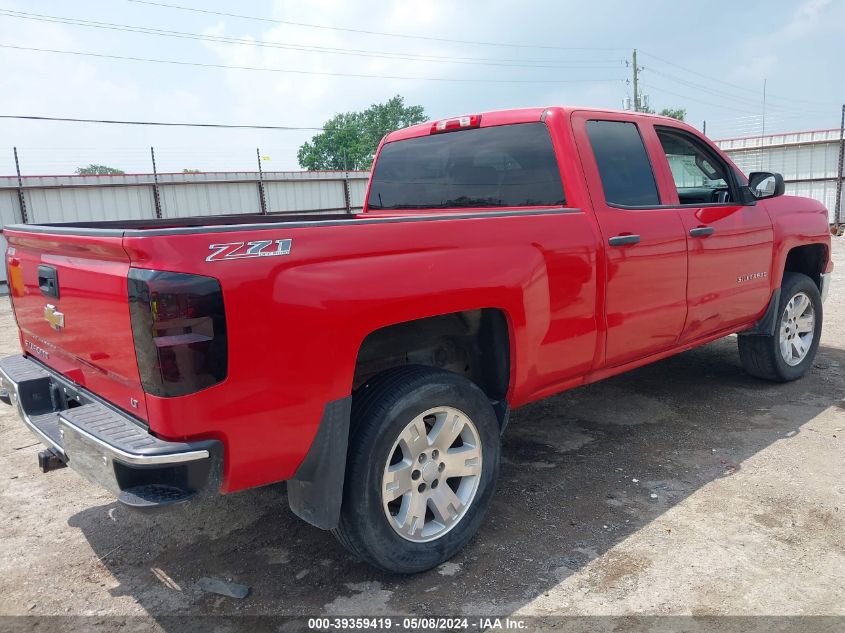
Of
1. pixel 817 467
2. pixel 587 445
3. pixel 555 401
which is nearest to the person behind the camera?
pixel 817 467

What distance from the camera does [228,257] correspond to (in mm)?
2105

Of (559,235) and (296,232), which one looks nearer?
(296,232)

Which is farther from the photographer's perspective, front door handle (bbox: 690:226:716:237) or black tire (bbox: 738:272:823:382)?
black tire (bbox: 738:272:823:382)

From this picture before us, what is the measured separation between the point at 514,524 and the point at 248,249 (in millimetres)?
1935

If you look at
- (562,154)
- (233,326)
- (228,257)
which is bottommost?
(233,326)

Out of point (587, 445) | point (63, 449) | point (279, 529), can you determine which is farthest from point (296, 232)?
point (587, 445)

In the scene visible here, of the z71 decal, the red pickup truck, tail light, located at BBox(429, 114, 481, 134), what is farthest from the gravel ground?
tail light, located at BBox(429, 114, 481, 134)

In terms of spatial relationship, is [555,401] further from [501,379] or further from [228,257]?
[228,257]

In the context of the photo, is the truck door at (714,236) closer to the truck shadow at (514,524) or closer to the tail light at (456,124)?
the truck shadow at (514,524)

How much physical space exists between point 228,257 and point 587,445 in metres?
2.87

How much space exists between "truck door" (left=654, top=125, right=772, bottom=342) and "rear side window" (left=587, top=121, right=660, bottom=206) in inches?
6.3

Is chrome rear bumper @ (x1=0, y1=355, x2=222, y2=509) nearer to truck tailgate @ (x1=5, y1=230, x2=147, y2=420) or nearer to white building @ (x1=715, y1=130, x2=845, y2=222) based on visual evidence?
truck tailgate @ (x1=5, y1=230, x2=147, y2=420)

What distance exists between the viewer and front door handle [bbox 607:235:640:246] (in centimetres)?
341

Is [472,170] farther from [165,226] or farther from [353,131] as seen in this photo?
[353,131]
